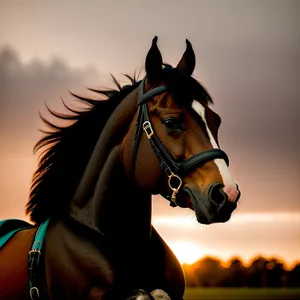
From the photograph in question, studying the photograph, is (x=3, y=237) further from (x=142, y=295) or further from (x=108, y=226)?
(x=142, y=295)

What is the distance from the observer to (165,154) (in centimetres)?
211

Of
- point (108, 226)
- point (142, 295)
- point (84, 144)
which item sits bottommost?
point (142, 295)

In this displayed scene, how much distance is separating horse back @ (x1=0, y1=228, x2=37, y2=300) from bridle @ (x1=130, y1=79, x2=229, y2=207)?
0.59 metres

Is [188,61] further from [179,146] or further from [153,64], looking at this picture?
[179,146]

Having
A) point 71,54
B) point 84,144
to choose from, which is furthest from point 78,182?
point 71,54

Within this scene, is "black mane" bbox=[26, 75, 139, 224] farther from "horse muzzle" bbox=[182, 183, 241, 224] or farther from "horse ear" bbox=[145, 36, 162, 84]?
"horse muzzle" bbox=[182, 183, 241, 224]

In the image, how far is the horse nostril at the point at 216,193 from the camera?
6.31 feet

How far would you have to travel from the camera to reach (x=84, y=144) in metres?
2.43

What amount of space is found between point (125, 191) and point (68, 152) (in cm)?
36

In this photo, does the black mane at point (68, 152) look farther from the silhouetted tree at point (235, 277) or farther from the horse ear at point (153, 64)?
the silhouetted tree at point (235, 277)

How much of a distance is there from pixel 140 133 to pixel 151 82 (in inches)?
8.0

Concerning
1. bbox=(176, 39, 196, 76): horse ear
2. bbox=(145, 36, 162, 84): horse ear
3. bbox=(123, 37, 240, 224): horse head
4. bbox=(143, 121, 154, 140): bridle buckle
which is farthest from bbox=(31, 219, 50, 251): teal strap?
bbox=(176, 39, 196, 76): horse ear

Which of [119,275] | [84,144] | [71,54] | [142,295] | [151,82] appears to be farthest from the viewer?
[71,54]

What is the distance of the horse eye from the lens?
2.11 meters
